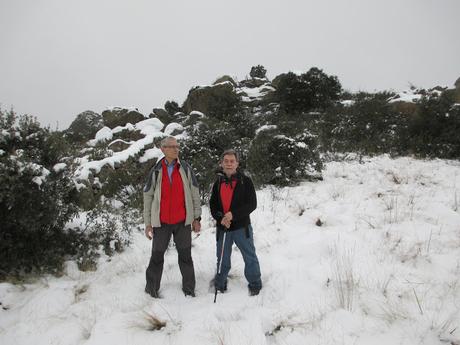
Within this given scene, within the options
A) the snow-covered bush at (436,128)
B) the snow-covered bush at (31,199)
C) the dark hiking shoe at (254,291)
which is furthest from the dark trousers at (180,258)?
the snow-covered bush at (436,128)

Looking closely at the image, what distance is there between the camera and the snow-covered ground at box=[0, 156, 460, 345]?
7.91 feet

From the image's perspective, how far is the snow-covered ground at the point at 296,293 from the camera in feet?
7.91

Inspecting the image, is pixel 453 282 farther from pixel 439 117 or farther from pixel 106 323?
pixel 439 117

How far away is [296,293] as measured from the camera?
9.76 feet

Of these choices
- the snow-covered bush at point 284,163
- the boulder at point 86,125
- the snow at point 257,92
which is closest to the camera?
the snow-covered bush at point 284,163

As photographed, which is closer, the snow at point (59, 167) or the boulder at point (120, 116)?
the snow at point (59, 167)

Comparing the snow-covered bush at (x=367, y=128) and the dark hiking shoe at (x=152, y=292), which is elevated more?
the snow-covered bush at (x=367, y=128)

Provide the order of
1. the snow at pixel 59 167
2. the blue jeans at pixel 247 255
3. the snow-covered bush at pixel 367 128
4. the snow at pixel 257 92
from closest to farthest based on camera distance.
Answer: the blue jeans at pixel 247 255 < the snow at pixel 59 167 < the snow-covered bush at pixel 367 128 < the snow at pixel 257 92

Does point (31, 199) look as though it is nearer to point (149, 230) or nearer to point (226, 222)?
point (149, 230)

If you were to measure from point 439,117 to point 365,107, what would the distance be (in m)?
3.74

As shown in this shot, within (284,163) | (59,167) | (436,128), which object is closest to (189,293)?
(59,167)

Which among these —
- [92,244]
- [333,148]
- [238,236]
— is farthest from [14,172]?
[333,148]

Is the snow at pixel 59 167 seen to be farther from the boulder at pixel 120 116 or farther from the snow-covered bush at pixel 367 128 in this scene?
the boulder at pixel 120 116

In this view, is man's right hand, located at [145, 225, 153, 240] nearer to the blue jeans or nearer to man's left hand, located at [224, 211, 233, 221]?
the blue jeans
